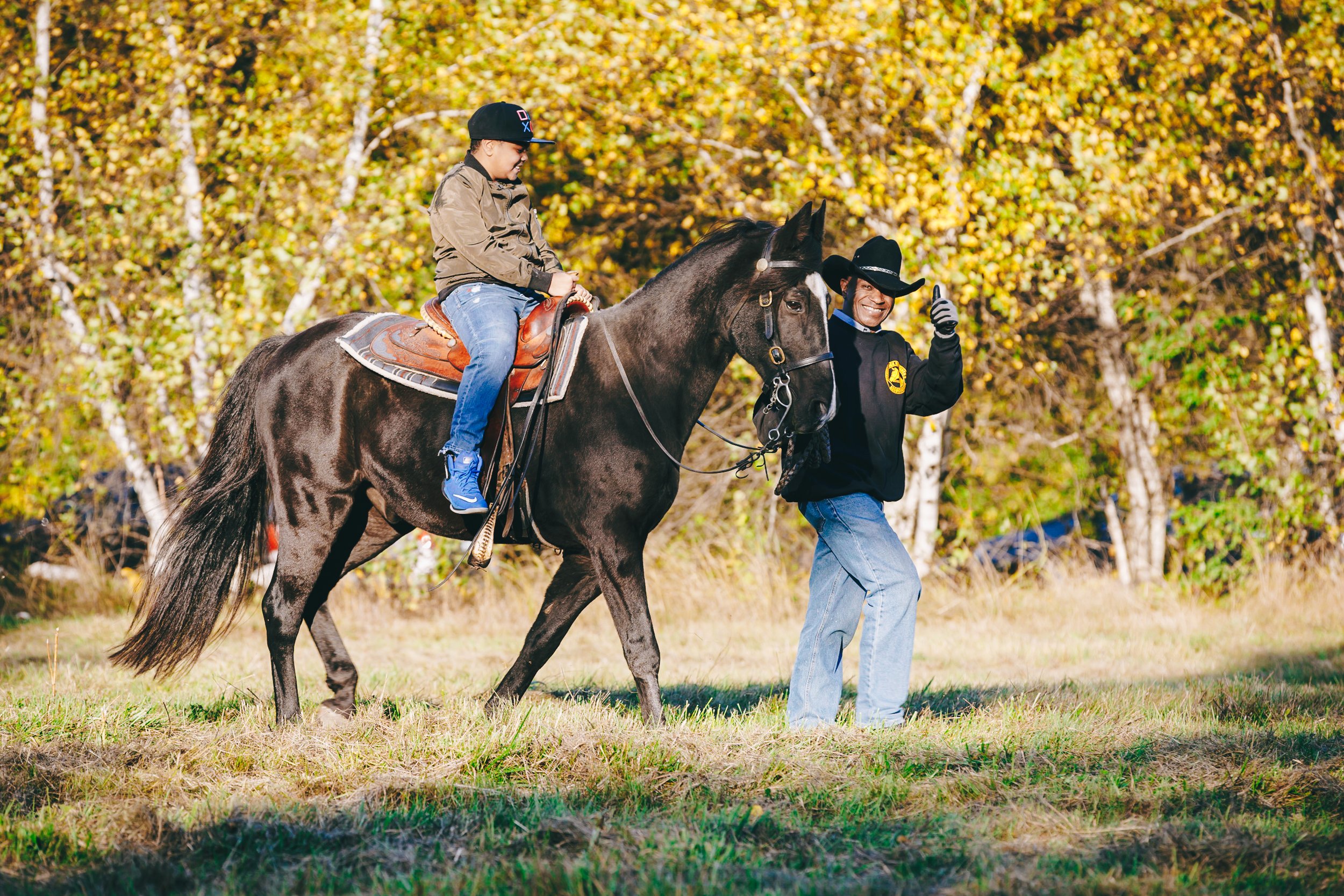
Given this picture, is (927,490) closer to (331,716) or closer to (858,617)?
(858,617)

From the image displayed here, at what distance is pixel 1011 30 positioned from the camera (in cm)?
1109

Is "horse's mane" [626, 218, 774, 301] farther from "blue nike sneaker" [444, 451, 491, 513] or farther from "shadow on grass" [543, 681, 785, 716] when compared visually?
"shadow on grass" [543, 681, 785, 716]

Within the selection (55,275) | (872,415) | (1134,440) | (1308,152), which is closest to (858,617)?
(872,415)

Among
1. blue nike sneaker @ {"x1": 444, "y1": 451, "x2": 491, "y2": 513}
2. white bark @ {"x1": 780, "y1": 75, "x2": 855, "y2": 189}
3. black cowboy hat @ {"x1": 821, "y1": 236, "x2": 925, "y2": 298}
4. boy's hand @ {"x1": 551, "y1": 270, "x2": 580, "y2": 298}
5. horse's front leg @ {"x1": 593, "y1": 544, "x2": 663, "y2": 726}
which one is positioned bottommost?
horse's front leg @ {"x1": 593, "y1": 544, "x2": 663, "y2": 726}

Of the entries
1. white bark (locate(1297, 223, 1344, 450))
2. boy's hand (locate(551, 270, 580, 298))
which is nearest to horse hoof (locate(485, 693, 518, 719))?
boy's hand (locate(551, 270, 580, 298))

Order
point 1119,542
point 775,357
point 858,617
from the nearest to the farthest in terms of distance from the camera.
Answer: point 775,357
point 858,617
point 1119,542

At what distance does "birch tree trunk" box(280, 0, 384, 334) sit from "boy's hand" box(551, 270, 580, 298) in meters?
6.05

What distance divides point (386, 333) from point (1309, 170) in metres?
9.25

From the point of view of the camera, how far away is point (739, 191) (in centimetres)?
1084

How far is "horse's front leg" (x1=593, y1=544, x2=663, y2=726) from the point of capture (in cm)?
482

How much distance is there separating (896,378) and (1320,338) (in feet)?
25.8

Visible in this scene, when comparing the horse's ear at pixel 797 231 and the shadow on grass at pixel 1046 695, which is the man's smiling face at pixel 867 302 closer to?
the horse's ear at pixel 797 231

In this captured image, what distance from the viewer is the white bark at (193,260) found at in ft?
34.4

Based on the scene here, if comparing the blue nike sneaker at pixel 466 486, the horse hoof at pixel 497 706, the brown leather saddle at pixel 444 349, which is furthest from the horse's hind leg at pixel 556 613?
the brown leather saddle at pixel 444 349
